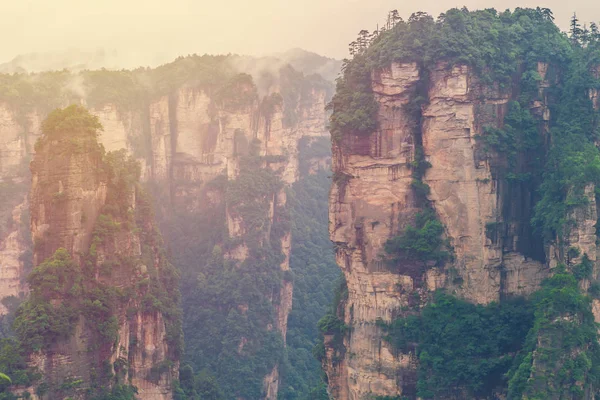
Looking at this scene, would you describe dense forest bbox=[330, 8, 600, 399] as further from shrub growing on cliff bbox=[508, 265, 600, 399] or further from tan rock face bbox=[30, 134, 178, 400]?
tan rock face bbox=[30, 134, 178, 400]

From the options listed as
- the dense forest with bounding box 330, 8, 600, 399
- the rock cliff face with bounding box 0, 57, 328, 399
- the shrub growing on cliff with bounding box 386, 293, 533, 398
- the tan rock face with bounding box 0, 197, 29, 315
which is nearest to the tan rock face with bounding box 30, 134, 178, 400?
the dense forest with bounding box 330, 8, 600, 399

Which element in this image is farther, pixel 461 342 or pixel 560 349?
pixel 461 342

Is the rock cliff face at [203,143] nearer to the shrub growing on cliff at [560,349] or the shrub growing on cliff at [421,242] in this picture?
the shrub growing on cliff at [421,242]

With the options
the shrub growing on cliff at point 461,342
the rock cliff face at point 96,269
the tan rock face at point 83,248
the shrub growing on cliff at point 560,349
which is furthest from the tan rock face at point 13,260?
the shrub growing on cliff at point 560,349

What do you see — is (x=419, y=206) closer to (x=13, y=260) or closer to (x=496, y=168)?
(x=496, y=168)

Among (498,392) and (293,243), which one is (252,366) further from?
(498,392)

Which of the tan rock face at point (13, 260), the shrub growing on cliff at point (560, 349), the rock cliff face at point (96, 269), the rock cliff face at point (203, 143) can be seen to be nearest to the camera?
the shrub growing on cliff at point (560, 349)

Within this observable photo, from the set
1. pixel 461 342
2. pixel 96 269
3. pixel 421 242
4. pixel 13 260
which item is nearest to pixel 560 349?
pixel 461 342
